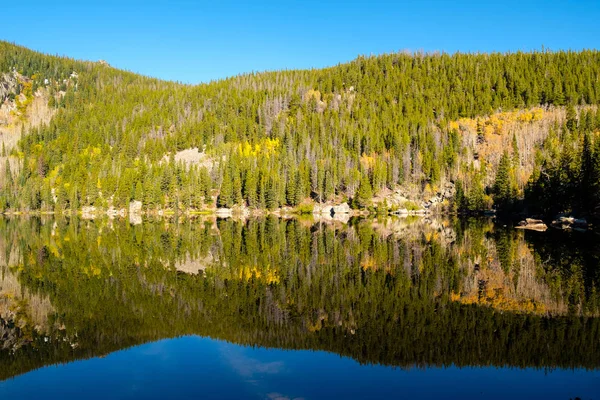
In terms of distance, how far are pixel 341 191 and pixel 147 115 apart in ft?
296

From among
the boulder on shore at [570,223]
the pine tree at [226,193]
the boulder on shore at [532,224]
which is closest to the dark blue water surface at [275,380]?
the boulder on shore at [570,223]

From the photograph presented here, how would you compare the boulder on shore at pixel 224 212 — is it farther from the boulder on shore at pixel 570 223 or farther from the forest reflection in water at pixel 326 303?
the forest reflection in water at pixel 326 303

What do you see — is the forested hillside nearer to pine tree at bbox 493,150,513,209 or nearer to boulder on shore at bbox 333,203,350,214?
pine tree at bbox 493,150,513,209

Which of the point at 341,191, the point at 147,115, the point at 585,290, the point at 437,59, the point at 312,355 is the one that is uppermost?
the point at 437,59

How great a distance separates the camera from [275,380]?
1477 cm

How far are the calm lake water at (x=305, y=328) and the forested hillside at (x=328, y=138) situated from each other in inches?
2207

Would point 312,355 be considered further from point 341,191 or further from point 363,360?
point 341,191

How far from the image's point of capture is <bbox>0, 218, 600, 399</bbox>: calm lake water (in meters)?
14.4

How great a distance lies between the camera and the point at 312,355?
Answer: 16875mm

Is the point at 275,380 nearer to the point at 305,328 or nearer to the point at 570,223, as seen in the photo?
the point at 305,328

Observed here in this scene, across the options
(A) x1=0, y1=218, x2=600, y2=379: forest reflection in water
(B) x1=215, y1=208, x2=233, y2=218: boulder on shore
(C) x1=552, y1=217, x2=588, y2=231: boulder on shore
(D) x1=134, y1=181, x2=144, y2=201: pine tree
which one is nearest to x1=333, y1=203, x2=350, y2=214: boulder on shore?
(B) x1=215, y1=208, x2=233, y2=218: boulder on shore

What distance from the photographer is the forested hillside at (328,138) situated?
120m

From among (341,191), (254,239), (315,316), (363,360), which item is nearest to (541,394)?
(363,360)

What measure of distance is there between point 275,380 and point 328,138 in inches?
5321
